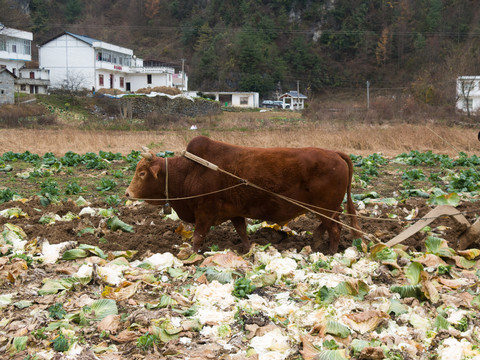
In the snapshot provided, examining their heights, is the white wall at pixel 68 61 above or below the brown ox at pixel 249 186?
above

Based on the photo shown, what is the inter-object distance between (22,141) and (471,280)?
26.6 m

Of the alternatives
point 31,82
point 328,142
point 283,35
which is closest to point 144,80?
point 31,82

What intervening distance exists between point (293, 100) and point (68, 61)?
4036cm

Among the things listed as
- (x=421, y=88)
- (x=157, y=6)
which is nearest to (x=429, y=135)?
(x=421, y=88)

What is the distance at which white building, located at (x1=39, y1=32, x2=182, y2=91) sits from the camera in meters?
81.4

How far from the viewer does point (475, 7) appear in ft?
372

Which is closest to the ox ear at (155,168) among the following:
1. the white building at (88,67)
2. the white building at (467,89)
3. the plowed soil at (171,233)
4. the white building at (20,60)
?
the plowed soil at (171,233)

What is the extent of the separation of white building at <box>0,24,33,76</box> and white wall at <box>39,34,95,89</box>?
266 cm

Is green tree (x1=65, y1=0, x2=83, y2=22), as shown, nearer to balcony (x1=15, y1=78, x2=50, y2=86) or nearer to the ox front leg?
balcony (x1=15, y1=78, x2=50, y2=86)

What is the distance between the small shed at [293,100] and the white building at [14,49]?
144ft

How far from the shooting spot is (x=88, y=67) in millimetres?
81938

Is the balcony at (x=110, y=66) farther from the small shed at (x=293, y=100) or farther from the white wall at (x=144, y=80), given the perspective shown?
the small shed at (x=293, y=100)

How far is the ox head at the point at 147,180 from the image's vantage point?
966cm

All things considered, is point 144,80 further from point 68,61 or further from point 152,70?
point 68,61
